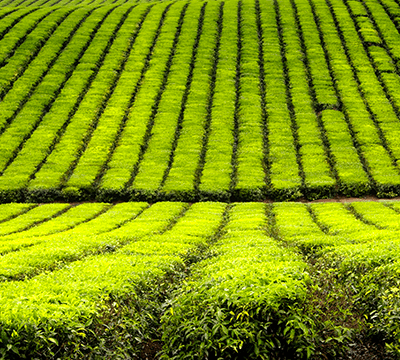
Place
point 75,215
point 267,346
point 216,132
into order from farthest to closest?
1. point 216,132
2. point 75,215
3. point 267,346

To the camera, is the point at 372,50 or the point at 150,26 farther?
the point at 150,26

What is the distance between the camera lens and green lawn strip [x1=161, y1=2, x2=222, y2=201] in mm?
39213

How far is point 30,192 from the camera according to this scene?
126 feet

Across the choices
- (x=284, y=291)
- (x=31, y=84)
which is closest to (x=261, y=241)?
(x=284, y=291)

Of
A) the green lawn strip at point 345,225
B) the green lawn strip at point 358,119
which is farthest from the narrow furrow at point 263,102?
the green lawn strip at point 358,119

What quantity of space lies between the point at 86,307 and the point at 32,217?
2478 cm

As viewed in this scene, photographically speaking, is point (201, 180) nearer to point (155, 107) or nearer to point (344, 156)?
point (344, 156)

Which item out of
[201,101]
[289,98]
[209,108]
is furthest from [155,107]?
[289,98]

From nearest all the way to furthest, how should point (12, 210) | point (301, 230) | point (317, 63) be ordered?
point (301, 230)
point (12, 210)
point (317, 63)

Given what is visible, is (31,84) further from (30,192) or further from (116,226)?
(116,226)

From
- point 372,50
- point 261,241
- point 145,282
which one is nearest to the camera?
point 145,282

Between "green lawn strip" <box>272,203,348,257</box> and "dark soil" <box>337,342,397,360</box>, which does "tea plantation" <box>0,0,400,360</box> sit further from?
"green lawn strip" <box>272,203,348,257</box>

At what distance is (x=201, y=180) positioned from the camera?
132ft

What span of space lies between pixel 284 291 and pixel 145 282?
5048mm
